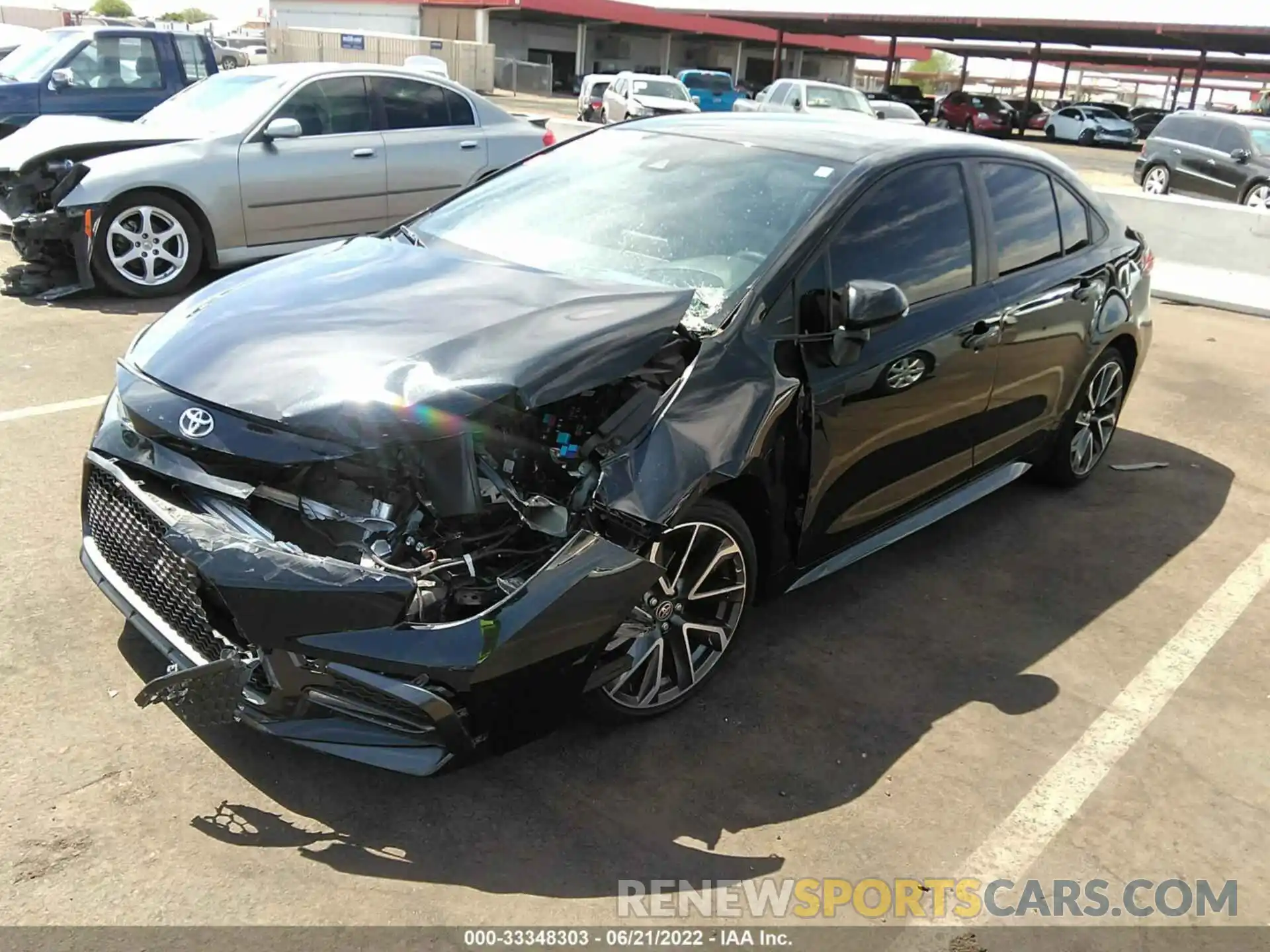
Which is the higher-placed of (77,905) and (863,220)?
(863,220)

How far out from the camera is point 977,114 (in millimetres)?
36781

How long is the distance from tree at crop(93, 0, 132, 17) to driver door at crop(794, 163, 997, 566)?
3597 inches

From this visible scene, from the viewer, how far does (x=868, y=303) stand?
134 inches

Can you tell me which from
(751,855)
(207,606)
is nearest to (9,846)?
(207,606)

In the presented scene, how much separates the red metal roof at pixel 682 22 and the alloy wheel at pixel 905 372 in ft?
142

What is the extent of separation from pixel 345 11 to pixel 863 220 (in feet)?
174

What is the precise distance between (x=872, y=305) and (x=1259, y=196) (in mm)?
17012

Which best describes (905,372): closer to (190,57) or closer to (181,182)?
(181,182)

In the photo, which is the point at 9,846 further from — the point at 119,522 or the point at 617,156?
the point at 617,156

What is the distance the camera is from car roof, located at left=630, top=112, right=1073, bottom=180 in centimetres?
398

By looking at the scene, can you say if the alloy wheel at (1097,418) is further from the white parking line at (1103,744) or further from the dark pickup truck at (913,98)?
the dark pickup truck at (913,98)

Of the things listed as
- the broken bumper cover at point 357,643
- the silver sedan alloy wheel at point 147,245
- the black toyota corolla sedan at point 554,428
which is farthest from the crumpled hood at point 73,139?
the broken bumper cover at point 357,643

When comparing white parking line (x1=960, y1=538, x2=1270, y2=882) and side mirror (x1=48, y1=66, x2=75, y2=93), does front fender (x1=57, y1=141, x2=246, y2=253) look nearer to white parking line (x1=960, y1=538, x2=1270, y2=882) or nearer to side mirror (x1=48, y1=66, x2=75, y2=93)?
side mirror (x1=48, y1=66, x2=75, y2=93)

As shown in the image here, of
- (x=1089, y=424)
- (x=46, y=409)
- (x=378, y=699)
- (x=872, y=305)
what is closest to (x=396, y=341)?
(x=378, y=699)
